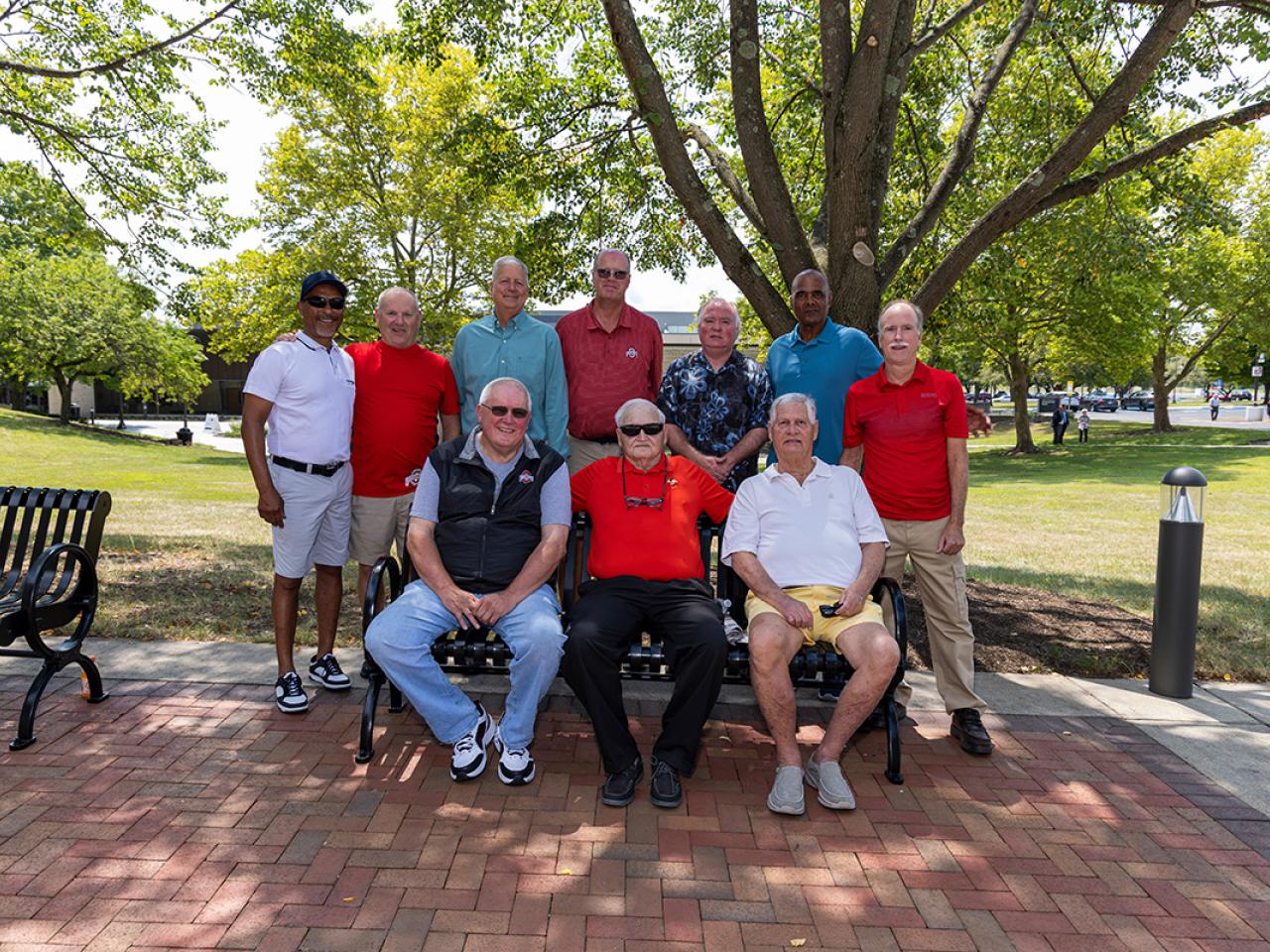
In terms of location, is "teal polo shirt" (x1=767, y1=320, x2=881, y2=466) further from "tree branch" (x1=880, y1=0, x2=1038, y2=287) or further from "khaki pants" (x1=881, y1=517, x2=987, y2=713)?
"tree branch" (x1=880, y1=0, x2=1038, y2=287)

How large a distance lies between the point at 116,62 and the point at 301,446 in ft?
20.7

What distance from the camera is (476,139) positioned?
24.2 feet

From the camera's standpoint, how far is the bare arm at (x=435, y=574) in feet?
12.5

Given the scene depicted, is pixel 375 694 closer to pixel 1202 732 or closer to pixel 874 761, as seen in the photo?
pixel 874 761

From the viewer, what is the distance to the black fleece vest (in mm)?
3996

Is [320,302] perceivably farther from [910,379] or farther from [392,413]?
[910,379]

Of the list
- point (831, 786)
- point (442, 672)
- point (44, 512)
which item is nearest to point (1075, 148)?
point (831, 786)

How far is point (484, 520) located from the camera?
400cm

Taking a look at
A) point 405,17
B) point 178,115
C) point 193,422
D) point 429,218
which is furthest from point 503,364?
point 193,422

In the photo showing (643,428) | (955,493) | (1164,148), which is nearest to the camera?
(643,428)

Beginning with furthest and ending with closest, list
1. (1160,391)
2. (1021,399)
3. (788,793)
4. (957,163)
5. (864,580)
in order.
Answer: (1160,391) < (1021,399) < (957,163) < (864,580) < (788,793)

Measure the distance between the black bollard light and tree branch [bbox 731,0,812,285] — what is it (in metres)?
2.70

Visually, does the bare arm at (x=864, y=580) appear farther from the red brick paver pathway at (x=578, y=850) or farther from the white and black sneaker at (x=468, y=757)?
the white and black sneaker at (x=468, y=757)

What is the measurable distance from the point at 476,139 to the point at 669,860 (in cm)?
627
